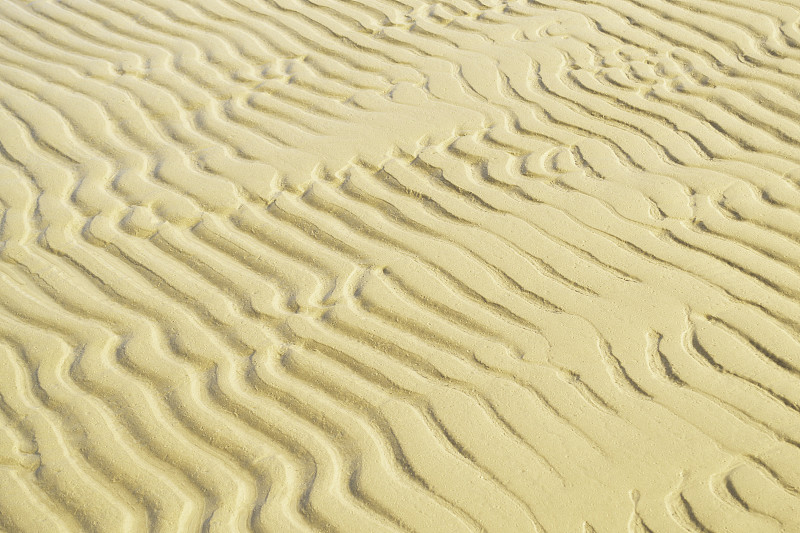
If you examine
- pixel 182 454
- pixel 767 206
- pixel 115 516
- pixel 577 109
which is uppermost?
pixel 577 109

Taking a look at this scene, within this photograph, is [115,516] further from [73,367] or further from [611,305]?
[611,305]

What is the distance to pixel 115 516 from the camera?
2.29m

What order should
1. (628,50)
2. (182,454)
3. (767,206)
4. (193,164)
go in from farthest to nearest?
(628,50), (193,164), (767,206), (182,454)

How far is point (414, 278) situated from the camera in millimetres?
2990

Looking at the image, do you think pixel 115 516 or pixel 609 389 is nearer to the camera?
pixel 115 516

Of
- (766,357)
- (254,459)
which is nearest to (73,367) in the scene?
(254,459)

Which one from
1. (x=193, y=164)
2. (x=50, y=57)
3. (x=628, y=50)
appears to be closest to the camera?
(x=193, y=164)

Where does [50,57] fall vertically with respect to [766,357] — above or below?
above

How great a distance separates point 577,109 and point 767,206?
1.12m

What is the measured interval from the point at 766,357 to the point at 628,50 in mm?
2327

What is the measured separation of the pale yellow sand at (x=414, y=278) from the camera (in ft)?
7.53

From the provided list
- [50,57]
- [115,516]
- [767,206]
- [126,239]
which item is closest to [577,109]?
[767,206]

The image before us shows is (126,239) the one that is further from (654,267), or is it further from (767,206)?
(767,206)

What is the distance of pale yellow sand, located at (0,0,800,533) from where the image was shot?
→ 229cm
